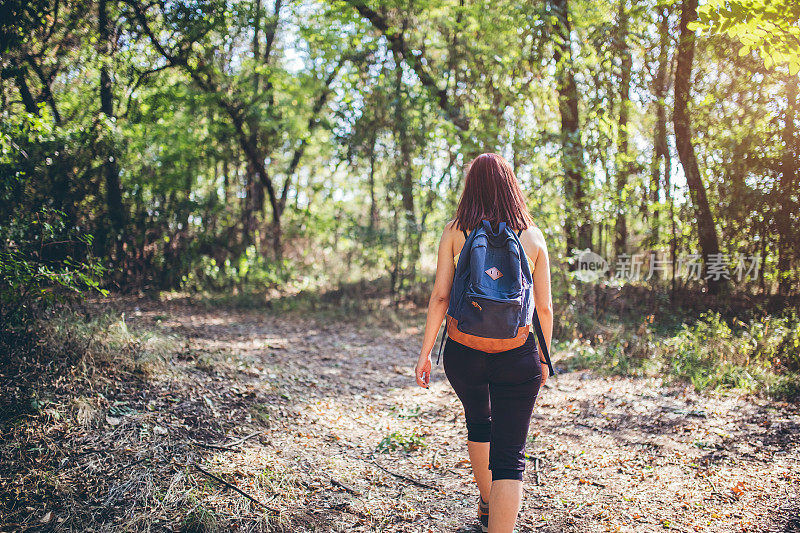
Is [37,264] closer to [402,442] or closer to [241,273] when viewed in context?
[402,442]

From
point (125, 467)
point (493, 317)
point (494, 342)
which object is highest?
point (493, 317)

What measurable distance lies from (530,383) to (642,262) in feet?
26.1

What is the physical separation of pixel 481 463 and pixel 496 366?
0.67 m

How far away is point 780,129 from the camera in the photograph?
7.12 m

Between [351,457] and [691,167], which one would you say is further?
[691,167]

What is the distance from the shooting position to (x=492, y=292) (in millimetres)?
2135

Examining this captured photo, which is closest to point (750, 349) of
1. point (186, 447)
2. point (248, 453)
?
point (248, 453)

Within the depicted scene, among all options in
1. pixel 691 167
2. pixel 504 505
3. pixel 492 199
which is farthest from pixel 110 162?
pixel 691 167

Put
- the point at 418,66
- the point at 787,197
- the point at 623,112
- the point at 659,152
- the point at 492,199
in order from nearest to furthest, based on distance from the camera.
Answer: the point at 492,199, the point at 787,197, the point at 623,112, the point at 659,152, the point at 418,66

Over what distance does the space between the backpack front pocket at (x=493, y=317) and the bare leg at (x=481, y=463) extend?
2.51 feet

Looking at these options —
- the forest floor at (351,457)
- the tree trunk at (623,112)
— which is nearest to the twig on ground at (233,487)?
Result: the forest floor at (351,457)

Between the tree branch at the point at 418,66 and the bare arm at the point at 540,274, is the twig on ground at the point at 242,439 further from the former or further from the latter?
the tree branch at the point at 418,66

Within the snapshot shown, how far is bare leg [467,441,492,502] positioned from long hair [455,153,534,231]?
1.17 metres

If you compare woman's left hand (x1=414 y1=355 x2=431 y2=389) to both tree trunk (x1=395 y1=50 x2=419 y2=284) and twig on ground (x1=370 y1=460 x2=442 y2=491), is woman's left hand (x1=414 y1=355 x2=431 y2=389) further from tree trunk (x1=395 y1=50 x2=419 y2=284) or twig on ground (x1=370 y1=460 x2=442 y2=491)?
tree trunk (x1=395 y1=50 x2=419 y2=284)
